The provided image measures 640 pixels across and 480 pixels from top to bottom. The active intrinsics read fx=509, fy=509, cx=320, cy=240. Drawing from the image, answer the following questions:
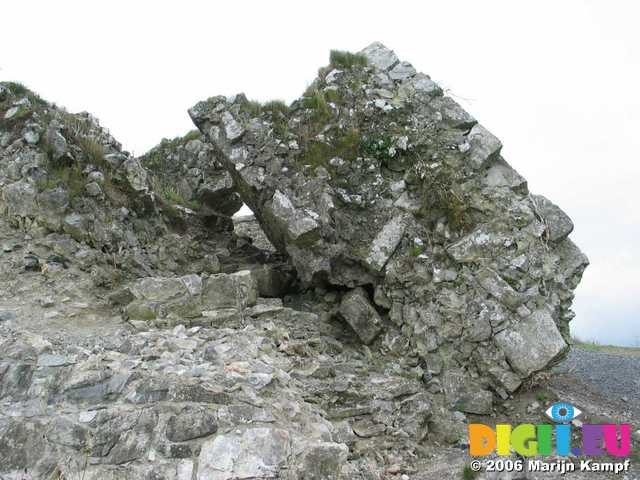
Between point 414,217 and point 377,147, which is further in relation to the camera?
point 377,147

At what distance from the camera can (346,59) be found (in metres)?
13.0

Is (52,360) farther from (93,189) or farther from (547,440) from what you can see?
(547,440)

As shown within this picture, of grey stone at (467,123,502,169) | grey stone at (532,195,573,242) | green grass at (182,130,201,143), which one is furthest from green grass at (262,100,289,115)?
grey stone at (532,195,573,242)

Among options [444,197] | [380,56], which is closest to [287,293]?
[444,197]

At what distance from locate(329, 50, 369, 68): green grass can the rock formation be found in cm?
4

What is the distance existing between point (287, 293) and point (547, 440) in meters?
6.47

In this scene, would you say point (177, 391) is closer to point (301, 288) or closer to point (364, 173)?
point (301, 288)

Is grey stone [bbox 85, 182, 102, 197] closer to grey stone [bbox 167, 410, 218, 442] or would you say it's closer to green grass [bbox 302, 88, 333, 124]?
green grass [bbox 302, 88, 333, 124]

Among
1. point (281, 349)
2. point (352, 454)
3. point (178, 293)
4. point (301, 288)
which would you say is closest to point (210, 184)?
point (301, 288)

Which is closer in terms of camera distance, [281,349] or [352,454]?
[352,454]

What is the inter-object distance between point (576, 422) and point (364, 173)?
638cm

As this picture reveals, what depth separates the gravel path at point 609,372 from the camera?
1041 cm

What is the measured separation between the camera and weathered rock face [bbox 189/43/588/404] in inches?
378

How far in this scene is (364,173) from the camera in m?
11.5
